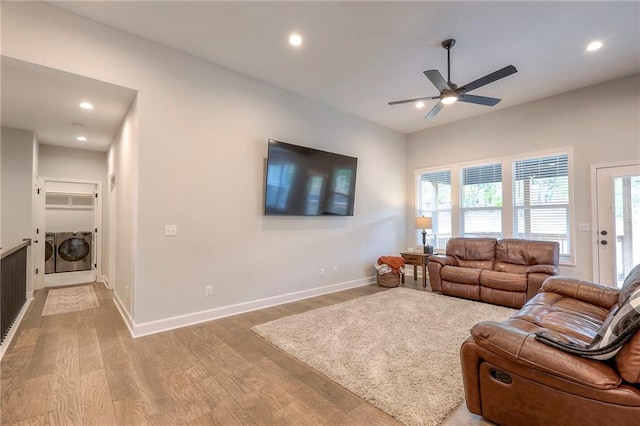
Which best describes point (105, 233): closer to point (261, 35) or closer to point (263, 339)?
point (263, 339)

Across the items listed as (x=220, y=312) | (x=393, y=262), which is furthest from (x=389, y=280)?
(x=220, y=312)

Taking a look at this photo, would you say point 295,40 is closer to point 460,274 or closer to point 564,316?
point 564,316

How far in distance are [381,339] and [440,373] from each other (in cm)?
71

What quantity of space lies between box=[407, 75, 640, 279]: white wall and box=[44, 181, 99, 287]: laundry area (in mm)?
8206

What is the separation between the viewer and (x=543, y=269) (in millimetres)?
3850

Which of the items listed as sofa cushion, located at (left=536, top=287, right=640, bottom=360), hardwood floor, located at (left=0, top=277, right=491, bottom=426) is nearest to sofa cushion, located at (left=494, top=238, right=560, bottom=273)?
sofa cushion, located at (left=536, top=287, right=640, bottom=360)

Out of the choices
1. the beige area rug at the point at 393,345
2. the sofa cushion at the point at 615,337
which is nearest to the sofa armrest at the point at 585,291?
the beige area rug at the point at 393,345

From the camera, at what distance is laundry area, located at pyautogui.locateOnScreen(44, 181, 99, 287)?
6.60 metres

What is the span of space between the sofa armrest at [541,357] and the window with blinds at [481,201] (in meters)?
4.32

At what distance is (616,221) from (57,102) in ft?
25.4

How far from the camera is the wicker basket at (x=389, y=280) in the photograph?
205 inches

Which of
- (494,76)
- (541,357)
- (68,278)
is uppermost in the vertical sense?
(494,76)

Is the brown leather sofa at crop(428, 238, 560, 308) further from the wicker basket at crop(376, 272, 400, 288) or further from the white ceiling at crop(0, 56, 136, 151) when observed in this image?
the white ceiling at crop(0, 56, 136, 151)

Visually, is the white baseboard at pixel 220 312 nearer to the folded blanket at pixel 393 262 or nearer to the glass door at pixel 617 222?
the folded blanket at pixel 393 262
